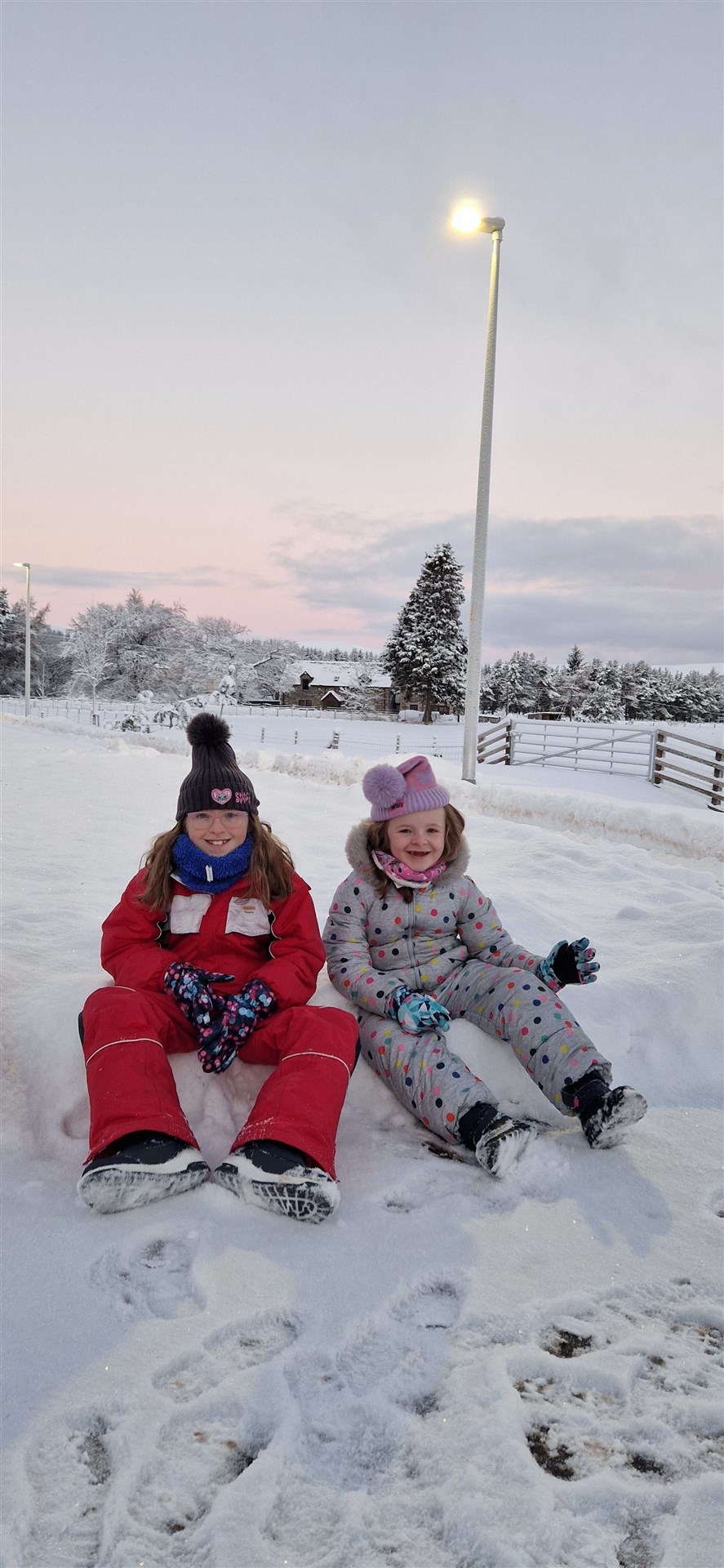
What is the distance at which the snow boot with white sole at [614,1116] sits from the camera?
2.32 m

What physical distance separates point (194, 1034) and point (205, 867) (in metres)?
0.52

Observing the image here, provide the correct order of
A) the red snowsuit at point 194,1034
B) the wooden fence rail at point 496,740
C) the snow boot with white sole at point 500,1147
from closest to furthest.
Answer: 1. the red snowsuit at point 194,1034
2. the snow boot with white sole at point 500,1147
3. the wooden fence rail at point 496,740

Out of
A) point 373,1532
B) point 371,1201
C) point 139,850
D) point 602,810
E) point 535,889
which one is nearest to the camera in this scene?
point 373,1532

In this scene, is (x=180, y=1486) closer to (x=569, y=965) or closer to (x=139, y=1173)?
(x=139, y=1173)

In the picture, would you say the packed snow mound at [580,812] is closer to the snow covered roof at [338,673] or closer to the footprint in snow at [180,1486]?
the footprint in snow at [180,1486]

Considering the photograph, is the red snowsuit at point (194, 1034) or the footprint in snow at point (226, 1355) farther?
the red snowsuit at point (194, 1034)

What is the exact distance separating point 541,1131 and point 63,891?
2.95 meters

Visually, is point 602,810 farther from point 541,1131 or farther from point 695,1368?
point 695,1368

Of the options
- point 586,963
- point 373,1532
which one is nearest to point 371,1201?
point 373,1532

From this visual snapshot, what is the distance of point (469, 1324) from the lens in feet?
5.62

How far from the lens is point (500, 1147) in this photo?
221 cm

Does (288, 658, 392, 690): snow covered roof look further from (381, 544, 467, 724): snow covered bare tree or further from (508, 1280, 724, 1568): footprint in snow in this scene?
(508, 1280, 724, 1568): footprint in snow

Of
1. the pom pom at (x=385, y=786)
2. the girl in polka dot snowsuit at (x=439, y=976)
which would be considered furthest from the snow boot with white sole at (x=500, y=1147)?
the pom pom at (x=385, y=786)

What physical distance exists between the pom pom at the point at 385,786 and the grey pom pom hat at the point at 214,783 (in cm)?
41
